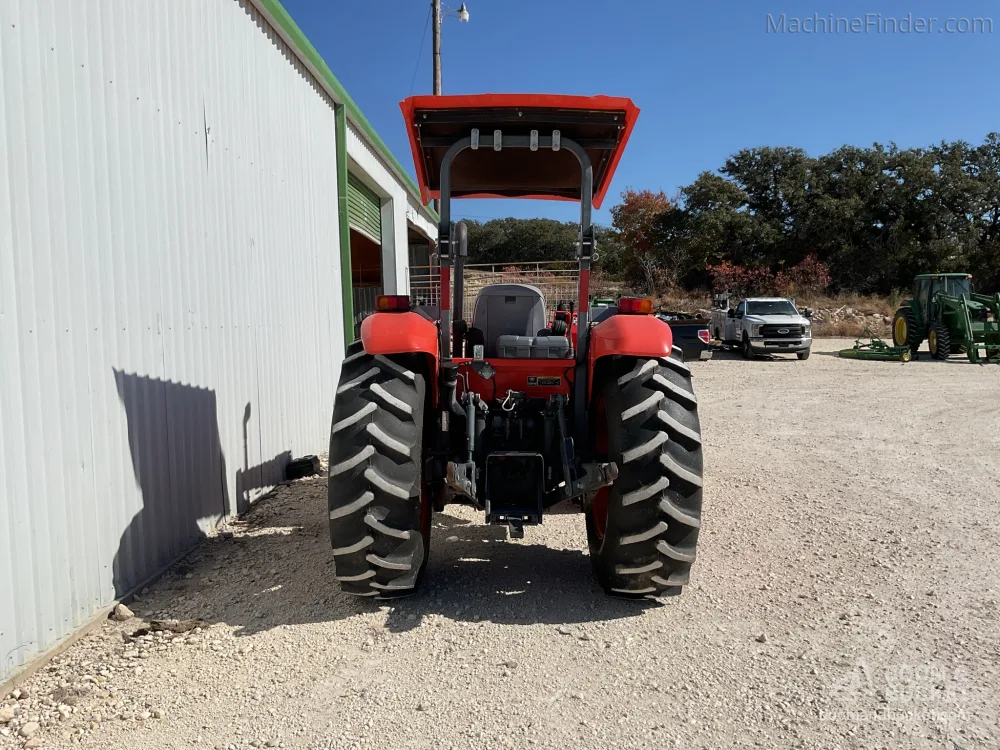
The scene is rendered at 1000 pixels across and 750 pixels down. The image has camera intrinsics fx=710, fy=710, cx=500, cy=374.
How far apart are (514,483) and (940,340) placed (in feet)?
57.7

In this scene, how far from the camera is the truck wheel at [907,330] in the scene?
1852 centimetres

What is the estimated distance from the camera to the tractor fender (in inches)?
144

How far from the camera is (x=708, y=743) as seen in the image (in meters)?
2.68

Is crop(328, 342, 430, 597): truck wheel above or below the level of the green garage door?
below

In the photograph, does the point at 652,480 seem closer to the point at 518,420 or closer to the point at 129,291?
the point at 518,420

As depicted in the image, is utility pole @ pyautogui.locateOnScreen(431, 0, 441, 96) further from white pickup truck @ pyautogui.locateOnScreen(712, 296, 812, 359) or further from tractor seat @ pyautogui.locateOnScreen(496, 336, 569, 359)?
tractor seat @ pyautogui.locateOnScreen(496, 336, 569, 359)

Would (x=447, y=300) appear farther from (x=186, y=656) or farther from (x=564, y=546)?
(x=186, y=656)

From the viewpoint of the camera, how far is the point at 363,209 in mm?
11680

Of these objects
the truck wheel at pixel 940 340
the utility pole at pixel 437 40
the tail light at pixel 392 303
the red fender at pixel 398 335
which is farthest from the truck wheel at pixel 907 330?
the red fender at pixel 398 335

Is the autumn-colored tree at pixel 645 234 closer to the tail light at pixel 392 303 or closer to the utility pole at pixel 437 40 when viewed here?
the utility pole at pixel 437 40

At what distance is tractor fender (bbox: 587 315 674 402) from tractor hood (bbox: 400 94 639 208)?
1.03 m

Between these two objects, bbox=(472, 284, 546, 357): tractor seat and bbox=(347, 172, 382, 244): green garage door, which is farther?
bbox=(347, 172, 382, 244): green garage door

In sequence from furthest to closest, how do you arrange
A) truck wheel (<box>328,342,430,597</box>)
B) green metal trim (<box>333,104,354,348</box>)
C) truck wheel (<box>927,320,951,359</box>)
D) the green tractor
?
truck wheel (<box>927,320,951,359</box>)
the green tractor
green metal trim (<box>333,104,354,348</box>)
truck wheel (<box>328,342,430,597</box>)

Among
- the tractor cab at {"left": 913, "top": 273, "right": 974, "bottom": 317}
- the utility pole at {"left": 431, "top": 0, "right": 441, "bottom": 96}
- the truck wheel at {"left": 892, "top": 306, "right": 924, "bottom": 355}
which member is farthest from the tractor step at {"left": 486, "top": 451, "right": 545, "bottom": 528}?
the tractor cab at {"left": 913, "top": 273, "right": 974, "bottom": 317}
